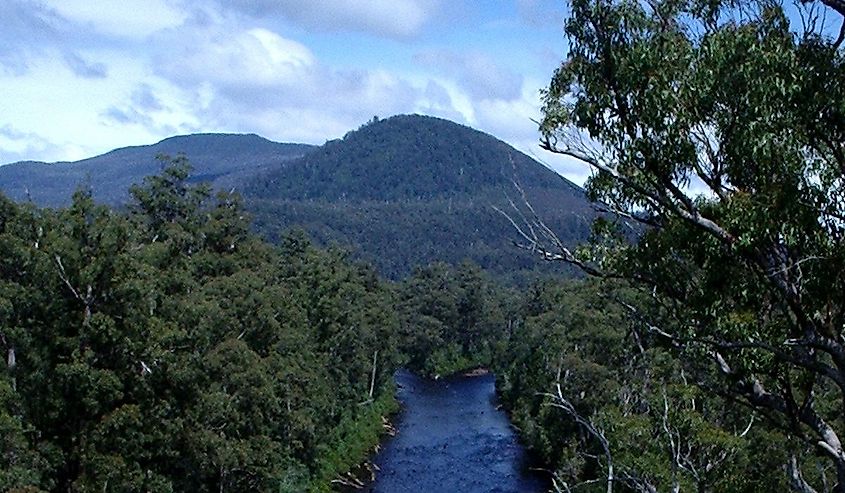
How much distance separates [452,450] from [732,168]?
4122 cm

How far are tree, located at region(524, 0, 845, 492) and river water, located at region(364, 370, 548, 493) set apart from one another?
31.9m

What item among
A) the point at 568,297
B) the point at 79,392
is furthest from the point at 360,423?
the point at 79,392

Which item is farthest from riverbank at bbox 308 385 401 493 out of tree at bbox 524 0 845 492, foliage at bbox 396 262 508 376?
tree at bbox 524 0 845 492

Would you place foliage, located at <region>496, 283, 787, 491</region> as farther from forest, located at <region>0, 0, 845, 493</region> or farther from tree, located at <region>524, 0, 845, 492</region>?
tree, located at <region>524, 0, 845, 492</region>

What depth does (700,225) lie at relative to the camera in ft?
29.2

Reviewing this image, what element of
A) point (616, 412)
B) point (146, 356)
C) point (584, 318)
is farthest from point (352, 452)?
point (146, 356)

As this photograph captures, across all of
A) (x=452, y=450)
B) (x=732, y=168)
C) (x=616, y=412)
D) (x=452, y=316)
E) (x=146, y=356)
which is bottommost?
(x=452, y=450)

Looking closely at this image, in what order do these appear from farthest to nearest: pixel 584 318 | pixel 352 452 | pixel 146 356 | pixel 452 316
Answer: pixel 452 316 → pixel 352 452 → pixel 584 318 → pixel 146 356

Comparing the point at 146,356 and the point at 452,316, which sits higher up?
the point at 146,356

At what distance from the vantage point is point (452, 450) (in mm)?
48094

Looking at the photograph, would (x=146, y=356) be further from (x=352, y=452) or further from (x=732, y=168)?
(x=352, y=452)

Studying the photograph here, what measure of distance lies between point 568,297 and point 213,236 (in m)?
26.4

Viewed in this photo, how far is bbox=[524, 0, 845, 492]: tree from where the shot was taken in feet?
27.4

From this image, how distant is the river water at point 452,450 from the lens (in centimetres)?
4103
